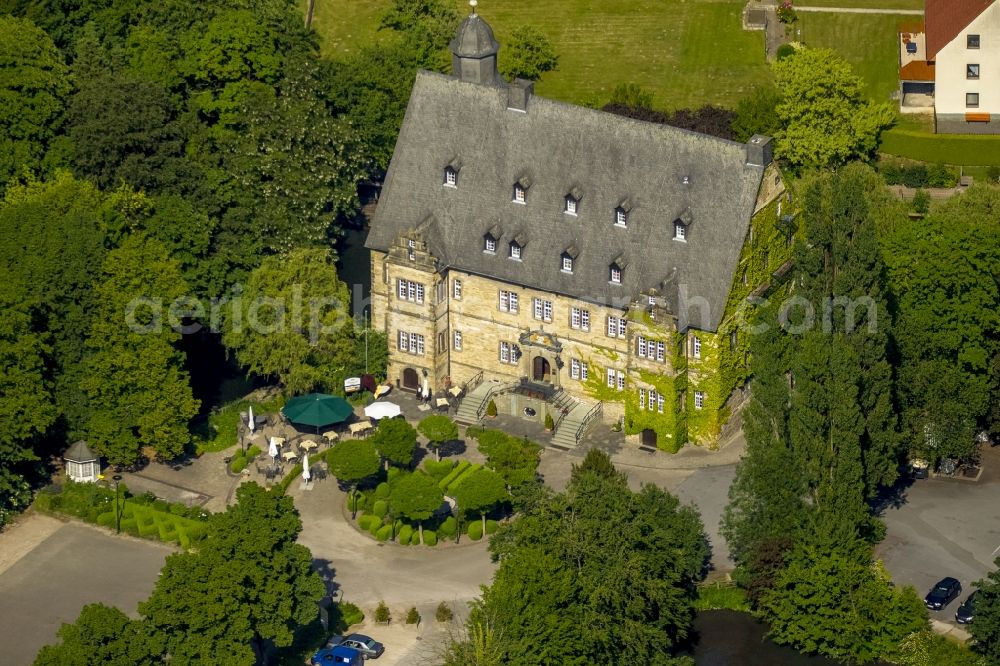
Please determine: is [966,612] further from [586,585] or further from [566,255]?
[566,255]

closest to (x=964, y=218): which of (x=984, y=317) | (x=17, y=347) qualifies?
(x=984, y=317)

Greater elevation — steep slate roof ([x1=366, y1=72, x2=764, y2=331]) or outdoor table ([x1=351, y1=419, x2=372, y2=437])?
steep slate roof ([x1=366, y1=72, x2=764, y2=331])

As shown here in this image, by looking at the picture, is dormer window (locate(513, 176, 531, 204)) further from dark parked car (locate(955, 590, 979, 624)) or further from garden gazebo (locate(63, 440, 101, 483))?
dark parked car (locate(955, 590, 979, 624))

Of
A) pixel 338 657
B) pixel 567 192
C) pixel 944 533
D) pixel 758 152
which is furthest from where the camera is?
pixel 567 192

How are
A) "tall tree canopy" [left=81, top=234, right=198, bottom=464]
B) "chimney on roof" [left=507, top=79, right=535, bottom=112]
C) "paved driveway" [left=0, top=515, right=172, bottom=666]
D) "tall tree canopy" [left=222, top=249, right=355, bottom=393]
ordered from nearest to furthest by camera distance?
1. "paved driveway" [left=0, top=515, right=172, bottom=666]
2. "tall tree canopy" [left=81, top=234, right=198, bottom=464]
3. "chimney on roof" [left=507, top=79, right=535, bottom=112]
4. "tall tree canopy" [left=222, top=249, right=355, bottom=393]

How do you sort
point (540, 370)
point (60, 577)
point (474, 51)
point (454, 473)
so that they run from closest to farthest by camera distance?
point (60, 577), point (454, 473), point (474, 51), point (540, 370)

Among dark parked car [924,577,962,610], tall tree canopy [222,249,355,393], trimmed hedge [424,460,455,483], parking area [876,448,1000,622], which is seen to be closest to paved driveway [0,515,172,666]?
trimmed hedge [424,460,455,483]

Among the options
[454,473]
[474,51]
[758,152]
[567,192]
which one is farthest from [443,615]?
[474,51]
